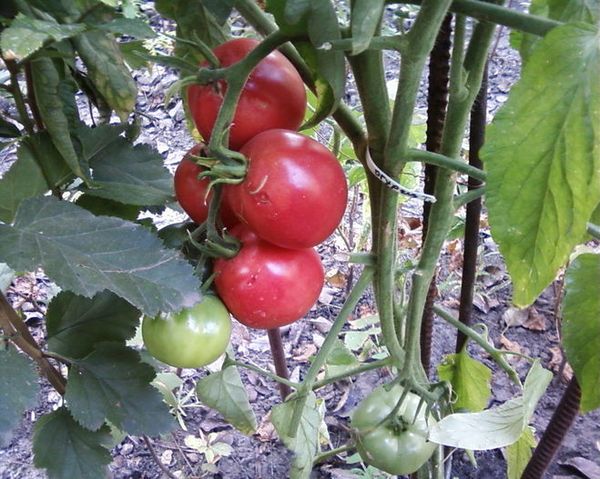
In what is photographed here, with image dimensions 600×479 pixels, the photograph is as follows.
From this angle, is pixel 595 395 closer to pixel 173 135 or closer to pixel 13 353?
pixel 13 353

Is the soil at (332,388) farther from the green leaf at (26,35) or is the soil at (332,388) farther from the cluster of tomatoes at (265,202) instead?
the green leaf at (26,35)

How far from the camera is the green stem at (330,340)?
0.54 meters

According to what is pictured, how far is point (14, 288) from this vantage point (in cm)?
152

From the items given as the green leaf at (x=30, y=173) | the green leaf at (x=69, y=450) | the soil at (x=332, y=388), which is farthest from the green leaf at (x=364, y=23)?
the soil at (x=332, y=388)

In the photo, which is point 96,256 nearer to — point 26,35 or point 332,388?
point 26,35

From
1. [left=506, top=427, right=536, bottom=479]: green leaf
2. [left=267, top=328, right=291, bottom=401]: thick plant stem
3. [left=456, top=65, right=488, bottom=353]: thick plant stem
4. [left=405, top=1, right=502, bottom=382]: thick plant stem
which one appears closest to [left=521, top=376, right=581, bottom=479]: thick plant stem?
[left=506, top=427, right=536, bottom=479]: green leaf

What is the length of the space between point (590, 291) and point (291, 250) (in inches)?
9.0

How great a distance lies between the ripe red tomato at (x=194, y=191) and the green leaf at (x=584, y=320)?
27cm

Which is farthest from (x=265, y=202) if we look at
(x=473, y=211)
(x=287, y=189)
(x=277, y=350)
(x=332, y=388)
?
(x=332, y=388)

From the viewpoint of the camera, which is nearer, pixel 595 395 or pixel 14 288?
pixel 595 395

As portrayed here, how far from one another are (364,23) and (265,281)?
0.24m

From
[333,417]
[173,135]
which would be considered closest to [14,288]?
[173,135]

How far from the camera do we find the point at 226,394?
0.64m

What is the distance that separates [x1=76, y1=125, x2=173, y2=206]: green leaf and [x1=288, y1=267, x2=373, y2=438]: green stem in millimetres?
188
